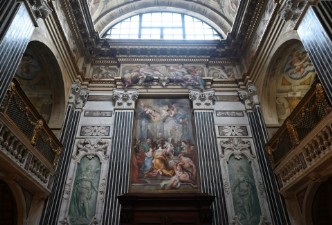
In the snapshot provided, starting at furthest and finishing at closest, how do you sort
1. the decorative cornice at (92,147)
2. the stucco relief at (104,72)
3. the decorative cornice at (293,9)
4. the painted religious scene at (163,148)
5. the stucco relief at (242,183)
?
the stucco relief at (104,72)
the decorative cornice at (92,147)
the painted religious scene at (163,148)
the stucco relief at (242,183)
the decorative cornice at (293,9)

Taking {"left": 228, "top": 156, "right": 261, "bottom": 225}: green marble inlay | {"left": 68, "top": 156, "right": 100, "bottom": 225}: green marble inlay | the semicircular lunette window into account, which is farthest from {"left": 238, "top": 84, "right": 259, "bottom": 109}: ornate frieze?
{"left": 68, "top": 156, "right": 100, "bottom": 225}: green marble inlay

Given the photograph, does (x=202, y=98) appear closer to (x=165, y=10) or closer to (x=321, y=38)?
(x=321, y=38)

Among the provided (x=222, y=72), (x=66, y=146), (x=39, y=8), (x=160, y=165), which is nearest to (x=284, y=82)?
(x=222, y=72)

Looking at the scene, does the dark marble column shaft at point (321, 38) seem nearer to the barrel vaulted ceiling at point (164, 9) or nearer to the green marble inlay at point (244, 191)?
the barrel vaulted ceiling at point (164, 9)

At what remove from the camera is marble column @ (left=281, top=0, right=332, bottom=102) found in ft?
18.7

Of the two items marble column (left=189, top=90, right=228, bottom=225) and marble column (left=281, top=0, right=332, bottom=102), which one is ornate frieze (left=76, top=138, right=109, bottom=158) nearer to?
marble column (left=189, top=90, right=228, bottom=225)

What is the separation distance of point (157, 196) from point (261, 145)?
4.16m

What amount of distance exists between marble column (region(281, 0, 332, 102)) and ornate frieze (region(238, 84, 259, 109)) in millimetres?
3574

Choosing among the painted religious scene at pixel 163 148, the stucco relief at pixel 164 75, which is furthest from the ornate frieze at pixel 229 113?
the stucco relief at pixel 164 75

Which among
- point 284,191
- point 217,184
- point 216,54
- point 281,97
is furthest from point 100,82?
point 284,191

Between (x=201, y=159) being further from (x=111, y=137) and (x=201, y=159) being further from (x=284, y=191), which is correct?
(x=111, y=137)

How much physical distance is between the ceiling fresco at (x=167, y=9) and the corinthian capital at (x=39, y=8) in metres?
5.58

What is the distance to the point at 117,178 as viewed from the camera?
880 cm

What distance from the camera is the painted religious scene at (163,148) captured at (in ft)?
29.3
